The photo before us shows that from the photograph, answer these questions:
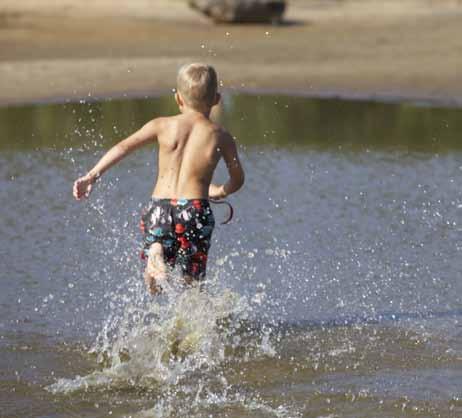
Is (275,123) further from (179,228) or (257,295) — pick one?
(179,228)

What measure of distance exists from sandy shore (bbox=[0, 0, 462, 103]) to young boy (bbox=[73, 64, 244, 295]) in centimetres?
890

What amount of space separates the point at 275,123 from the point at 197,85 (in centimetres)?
730

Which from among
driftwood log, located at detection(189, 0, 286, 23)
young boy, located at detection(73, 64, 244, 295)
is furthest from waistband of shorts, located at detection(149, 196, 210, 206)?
driftwood log, located at detection(189, 0, 286, 23)

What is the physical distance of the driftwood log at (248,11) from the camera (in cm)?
2089

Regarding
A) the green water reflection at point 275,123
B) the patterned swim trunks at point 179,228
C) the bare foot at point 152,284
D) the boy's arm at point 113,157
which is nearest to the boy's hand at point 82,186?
the boy's arm at point 113,157

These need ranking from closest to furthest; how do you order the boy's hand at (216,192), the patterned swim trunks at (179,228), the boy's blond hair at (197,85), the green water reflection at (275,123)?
the boy's blond hair at (197,85)
the patterned swim trunks at (179,228)
the boy's hand at (216,192)
the green water reflection at (275,123)

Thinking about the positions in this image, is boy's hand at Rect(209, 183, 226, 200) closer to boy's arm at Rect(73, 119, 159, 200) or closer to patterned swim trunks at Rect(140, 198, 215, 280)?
patterned swim trunks at Rect(140, 198, 215, 280)

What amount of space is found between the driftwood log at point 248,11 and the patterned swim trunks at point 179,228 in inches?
617

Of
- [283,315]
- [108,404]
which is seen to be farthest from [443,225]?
[108,404]

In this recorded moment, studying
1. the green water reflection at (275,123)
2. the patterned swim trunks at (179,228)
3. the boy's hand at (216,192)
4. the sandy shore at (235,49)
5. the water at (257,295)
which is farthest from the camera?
the sandy shore at (235,49)

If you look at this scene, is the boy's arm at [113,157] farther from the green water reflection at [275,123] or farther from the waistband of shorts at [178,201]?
the green water reflection at [275,123]

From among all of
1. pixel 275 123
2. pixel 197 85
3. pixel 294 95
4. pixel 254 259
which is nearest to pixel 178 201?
pixel 197 85

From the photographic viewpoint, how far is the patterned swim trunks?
17.9ft

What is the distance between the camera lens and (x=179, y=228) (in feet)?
17.9
